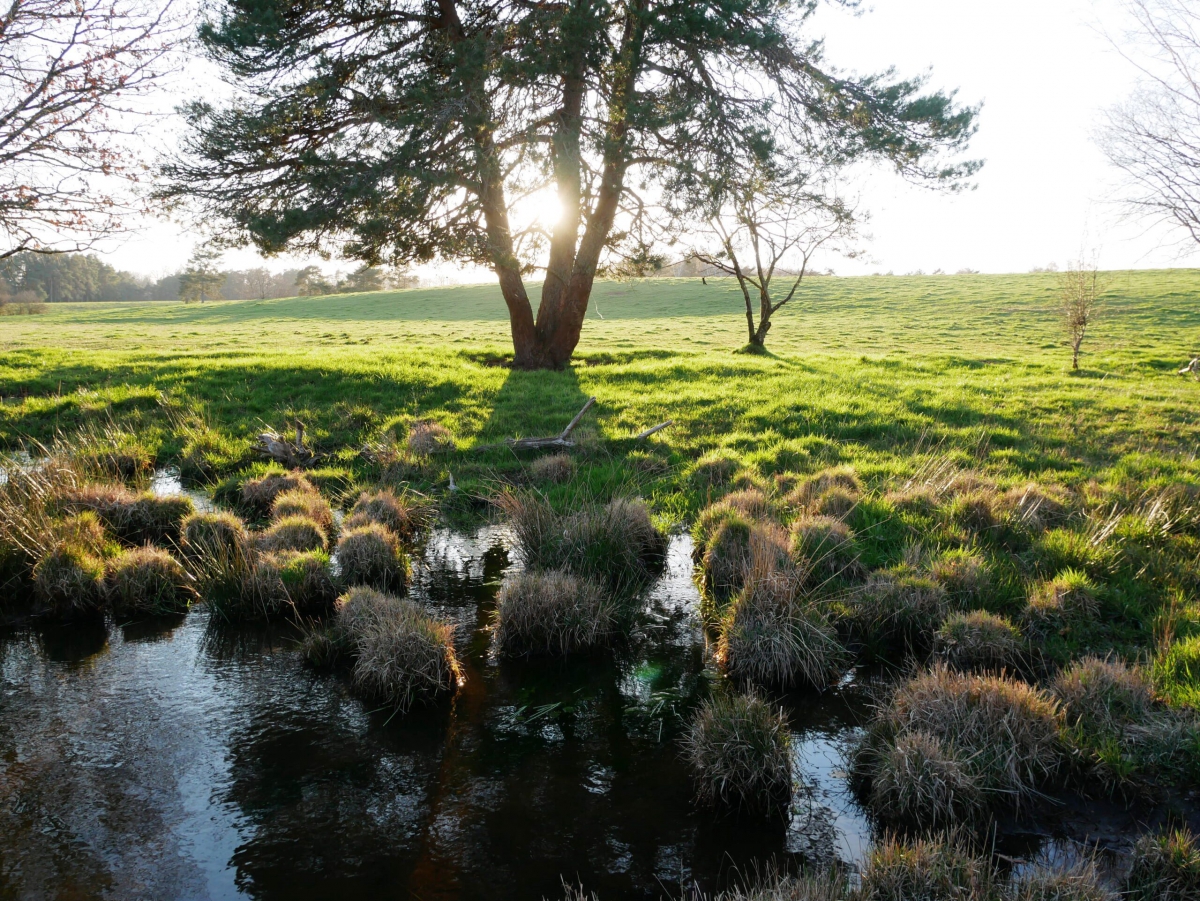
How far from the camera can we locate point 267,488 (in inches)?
373

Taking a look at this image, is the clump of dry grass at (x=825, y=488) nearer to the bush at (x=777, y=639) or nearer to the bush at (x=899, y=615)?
the bush at (x=899, y=615)

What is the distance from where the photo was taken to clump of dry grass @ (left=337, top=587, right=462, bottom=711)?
545 centimetres

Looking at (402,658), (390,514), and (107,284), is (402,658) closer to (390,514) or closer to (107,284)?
(390,514)

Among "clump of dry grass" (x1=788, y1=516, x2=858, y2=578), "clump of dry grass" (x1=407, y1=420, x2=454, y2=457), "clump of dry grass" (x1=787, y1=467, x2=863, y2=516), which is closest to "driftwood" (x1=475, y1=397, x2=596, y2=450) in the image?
"clump of dry grass" (x1=407, y1=420, x2=454, y2=457)

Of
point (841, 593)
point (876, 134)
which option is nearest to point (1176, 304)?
point (876, 134)

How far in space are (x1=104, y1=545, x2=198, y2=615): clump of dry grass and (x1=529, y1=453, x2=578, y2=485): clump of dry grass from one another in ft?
14.2

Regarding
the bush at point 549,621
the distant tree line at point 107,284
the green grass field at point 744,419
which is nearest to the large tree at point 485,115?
the green grass field at point 744,419

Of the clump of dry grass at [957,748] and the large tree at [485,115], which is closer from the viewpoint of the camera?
the clump of dry grass at [957,748]

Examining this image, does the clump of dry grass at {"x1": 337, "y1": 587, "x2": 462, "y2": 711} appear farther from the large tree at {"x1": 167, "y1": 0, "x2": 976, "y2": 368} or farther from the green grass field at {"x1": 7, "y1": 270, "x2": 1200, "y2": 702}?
the large tree at {"x1": 167, "y1": 0, "x2": 976, "y2": 368}

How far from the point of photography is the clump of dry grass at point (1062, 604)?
620 centimetres

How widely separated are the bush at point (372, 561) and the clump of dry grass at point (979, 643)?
4.78 meters

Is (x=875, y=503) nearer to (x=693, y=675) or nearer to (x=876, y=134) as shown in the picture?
(x=693, y=675)

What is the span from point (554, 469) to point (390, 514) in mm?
2385

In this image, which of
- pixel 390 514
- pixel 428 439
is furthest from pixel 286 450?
pixel 390 514
